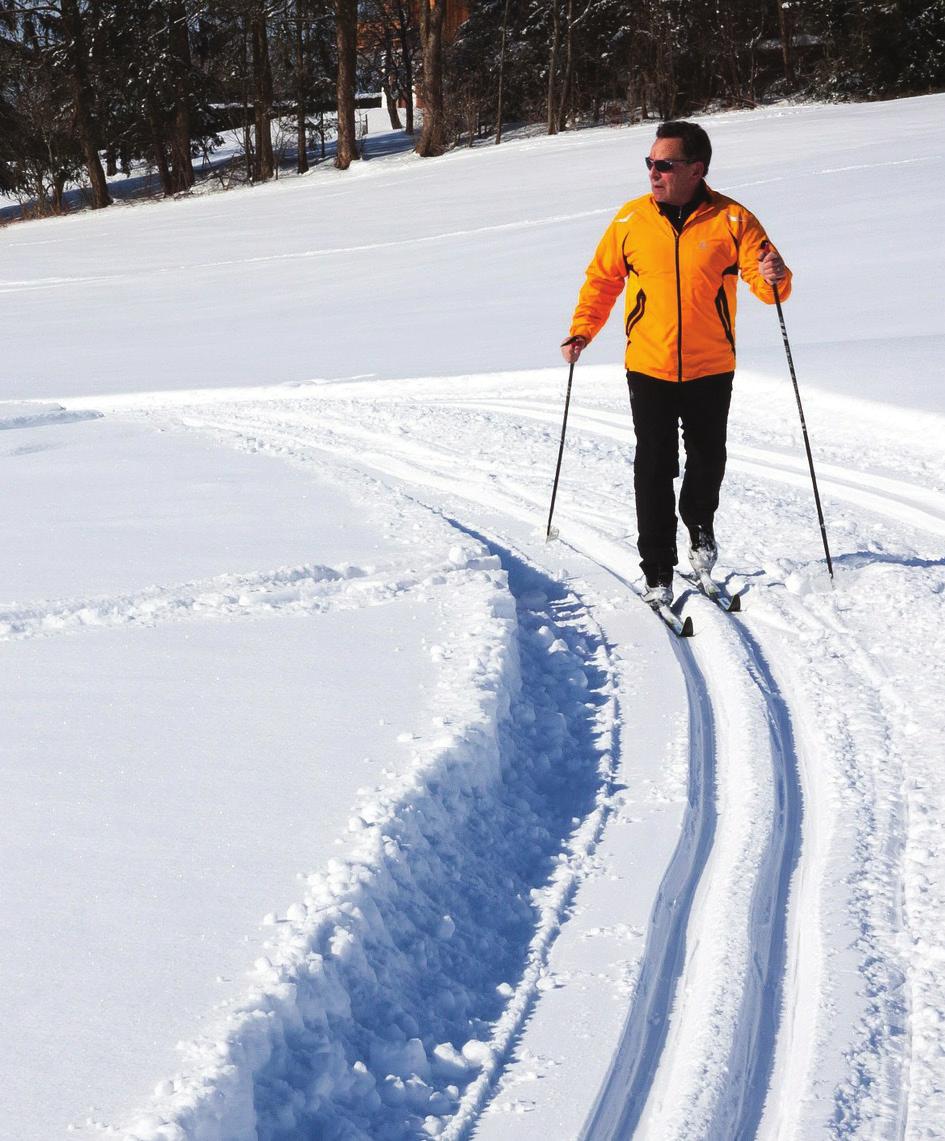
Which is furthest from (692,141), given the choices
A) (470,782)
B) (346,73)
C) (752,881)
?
(346,73)

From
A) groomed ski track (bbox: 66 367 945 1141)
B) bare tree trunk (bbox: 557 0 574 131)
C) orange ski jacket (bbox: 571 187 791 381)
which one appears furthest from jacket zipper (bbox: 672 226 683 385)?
bare tree trunk (bbox: 557 0 574 131)

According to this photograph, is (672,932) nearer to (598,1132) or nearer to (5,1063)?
(598,1132)

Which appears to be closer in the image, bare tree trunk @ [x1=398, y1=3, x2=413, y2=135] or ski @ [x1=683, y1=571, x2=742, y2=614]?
ski @ [x1=683, y1=571, x2=742, y2=614]

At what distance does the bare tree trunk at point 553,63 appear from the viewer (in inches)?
1312

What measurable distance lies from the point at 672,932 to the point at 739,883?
0.85 feet

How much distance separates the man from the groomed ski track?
36 centimetres

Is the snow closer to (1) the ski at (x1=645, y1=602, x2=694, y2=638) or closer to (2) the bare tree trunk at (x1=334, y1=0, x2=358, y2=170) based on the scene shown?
(1) the ski at (x1=645, y1=602, x2=694, y2=638)

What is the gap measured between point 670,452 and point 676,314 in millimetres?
589

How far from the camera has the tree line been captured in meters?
32.2

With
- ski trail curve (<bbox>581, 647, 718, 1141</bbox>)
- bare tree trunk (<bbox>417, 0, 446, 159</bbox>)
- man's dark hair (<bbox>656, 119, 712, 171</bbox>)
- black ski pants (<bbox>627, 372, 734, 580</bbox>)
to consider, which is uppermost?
bare tree trunk (<bbox>417, 0, 446, 159</bbox>)

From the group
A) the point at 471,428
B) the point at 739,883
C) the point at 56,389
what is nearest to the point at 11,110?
the point at 56,389

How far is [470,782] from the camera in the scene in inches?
132

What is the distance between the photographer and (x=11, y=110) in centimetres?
3453

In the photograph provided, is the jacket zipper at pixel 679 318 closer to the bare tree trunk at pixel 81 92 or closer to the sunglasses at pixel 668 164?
the sunglasses at pixel 668 164
